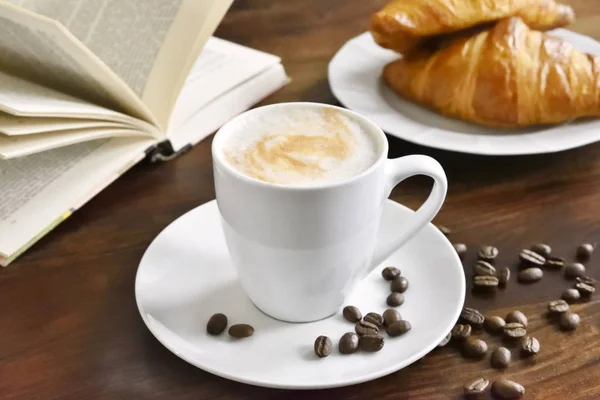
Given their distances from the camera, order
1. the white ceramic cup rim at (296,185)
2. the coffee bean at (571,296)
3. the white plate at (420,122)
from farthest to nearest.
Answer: the white plate at (420,122) → the coffee bean at (571,296) → the white ceramic cup rim at (296,185)

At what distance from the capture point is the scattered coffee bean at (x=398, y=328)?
0.55 meters

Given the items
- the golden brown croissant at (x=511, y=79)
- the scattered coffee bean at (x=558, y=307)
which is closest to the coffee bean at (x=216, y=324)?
the scattered coffee bean at (x=558, y=307)

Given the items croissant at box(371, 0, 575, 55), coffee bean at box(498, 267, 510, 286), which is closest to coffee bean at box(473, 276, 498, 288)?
coffee bean at box(498, 267, 510, 286)

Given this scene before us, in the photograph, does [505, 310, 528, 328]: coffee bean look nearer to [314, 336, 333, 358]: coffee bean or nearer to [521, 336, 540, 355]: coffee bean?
[521, 336, 540, 355]: coffee bean

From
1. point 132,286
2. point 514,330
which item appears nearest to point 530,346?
point 514,330

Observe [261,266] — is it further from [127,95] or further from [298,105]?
[127,95]

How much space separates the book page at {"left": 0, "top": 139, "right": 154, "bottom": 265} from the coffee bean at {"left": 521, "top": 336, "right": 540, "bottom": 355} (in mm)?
509

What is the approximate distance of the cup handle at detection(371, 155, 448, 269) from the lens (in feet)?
1.86

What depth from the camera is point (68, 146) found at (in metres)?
0.81

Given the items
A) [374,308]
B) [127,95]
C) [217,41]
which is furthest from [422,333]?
[217,41]

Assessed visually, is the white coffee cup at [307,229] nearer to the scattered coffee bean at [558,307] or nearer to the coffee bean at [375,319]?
the coffee bean at [375,319]

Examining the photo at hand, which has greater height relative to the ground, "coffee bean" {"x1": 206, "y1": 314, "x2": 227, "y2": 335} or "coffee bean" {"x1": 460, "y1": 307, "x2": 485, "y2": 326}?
"coffee bean" {"x1": 206, "y1": 314, "x2": 227, "y2": 335}

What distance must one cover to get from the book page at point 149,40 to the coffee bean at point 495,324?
0.49 meters

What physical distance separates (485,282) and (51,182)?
0.51 m
